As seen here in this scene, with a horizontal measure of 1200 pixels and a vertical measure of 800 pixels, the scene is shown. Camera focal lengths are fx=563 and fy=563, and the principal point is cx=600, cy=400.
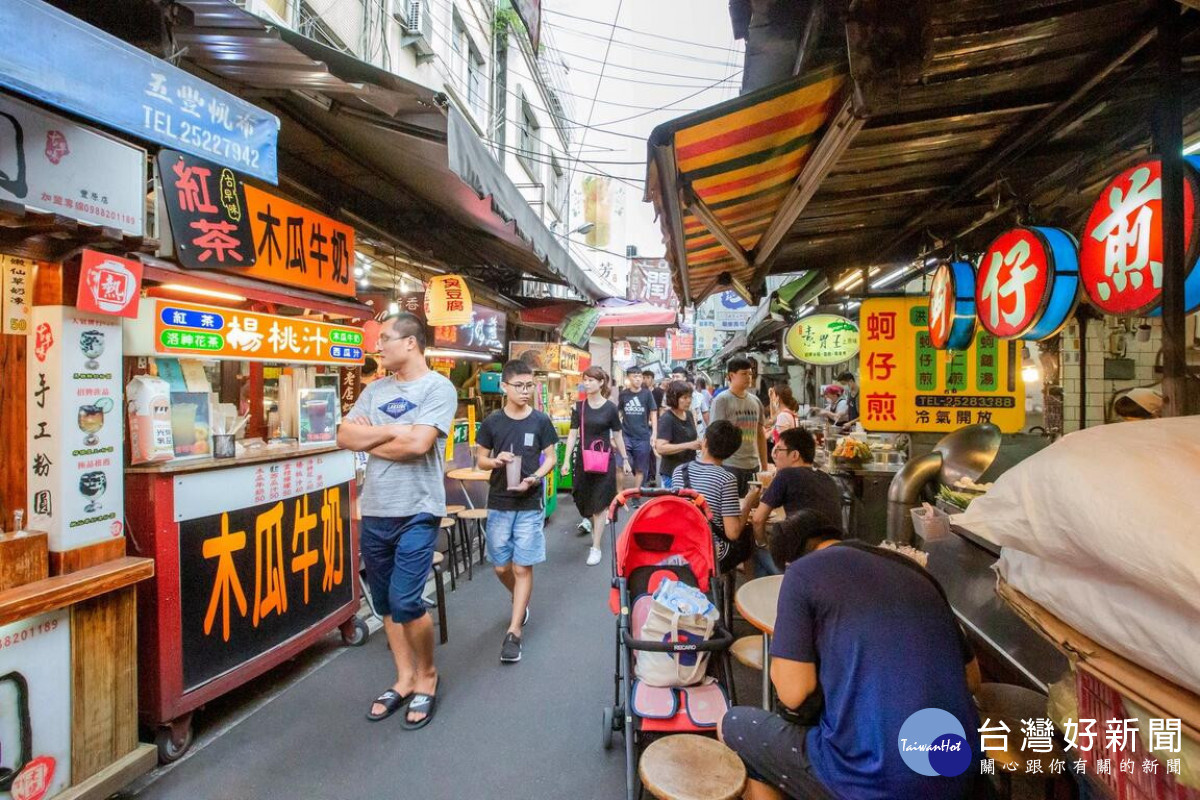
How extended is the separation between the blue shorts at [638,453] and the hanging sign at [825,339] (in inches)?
106

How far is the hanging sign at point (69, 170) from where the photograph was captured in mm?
2527

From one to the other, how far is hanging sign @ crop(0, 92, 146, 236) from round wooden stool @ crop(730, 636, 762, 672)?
426 cm

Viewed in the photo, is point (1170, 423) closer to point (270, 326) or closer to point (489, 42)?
point (270, 326)

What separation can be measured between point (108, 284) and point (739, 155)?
3.34 m

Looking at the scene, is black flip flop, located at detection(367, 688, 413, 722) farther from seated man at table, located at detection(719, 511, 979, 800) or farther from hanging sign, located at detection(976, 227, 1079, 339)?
hanging sign, located at detection(976, 227, 1079, 339)

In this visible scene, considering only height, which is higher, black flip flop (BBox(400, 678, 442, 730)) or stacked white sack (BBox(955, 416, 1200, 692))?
stacked white sack (BBox(955, 416, 1200, 692))

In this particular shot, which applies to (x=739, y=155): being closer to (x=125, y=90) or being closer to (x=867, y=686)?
(x=867, y=686)

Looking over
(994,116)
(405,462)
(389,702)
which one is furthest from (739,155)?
(389,702)

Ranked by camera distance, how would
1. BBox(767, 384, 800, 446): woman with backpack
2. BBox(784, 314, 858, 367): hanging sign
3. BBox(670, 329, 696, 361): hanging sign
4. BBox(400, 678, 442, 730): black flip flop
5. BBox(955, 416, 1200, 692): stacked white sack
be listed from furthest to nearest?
1. BBox(670, 329, 696, 361): hanging sign
2. BBox(767, 384, 800, 446): woman with backpack
3. BBox(784, 314, 858, 367): hanging sign
4. BBox(400, 678, 442, 730): black flip flop
5. BBox(955, 416, 1200, 692): stacked white sack

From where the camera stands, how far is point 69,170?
2.75 meters

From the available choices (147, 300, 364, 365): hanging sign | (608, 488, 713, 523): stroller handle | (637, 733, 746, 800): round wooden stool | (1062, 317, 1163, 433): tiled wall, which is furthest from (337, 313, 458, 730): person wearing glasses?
(1062, 317, 1163, 433): tiled wall

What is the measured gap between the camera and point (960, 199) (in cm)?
416

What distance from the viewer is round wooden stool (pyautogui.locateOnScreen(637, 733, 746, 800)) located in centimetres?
221

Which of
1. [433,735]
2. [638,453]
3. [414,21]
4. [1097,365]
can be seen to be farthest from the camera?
[414,21]
